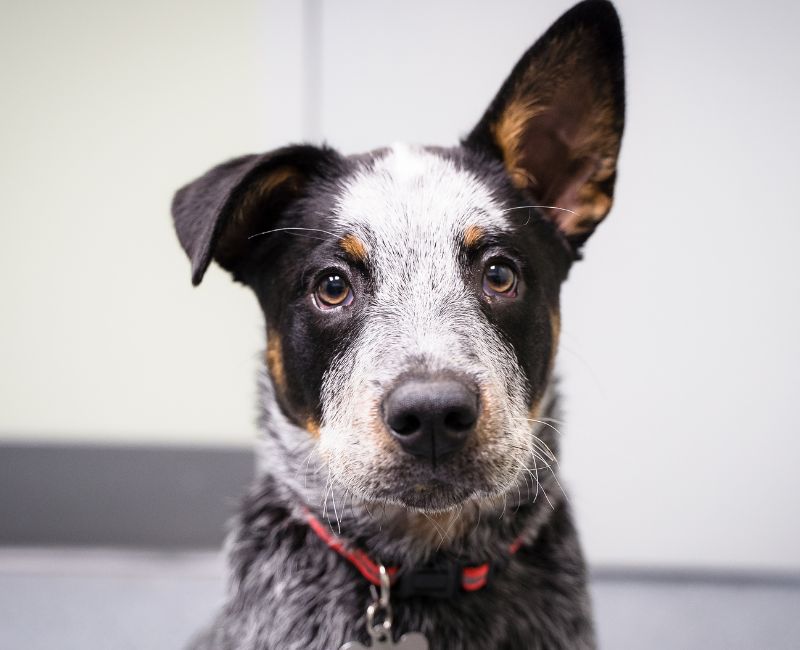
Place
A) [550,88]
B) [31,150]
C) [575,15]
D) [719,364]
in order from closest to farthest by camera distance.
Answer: [575,15] → [550,88] → [719,364] → [31,150]

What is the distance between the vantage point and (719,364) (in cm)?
259

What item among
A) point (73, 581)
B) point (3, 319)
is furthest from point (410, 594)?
point (3, 319)

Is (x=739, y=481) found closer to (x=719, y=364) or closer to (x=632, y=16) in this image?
(x=719, y=364)

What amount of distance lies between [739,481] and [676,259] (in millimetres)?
865

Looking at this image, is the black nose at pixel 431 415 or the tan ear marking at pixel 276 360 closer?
the black nose at pixel 431 415

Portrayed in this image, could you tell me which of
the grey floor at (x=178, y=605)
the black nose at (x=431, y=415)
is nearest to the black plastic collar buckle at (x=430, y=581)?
the black nose at (x=431, y=415)

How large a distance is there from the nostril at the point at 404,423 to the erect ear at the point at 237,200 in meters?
0.42

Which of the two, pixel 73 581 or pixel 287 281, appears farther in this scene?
pixel 73 581

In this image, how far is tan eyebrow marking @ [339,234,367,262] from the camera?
1.33 m

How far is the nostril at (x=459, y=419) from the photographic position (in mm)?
1070

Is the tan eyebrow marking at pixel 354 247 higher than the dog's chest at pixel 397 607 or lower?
higher

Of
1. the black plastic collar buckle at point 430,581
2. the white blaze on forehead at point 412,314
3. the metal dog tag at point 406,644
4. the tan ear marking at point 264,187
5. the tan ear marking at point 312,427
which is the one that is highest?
the tan ear marking at point 264,187

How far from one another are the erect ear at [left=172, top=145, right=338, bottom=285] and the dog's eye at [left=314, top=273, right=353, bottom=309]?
0.21m

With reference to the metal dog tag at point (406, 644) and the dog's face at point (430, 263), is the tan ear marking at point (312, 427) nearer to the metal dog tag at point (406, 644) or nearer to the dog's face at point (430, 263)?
the dog's face at point (430, 263)
